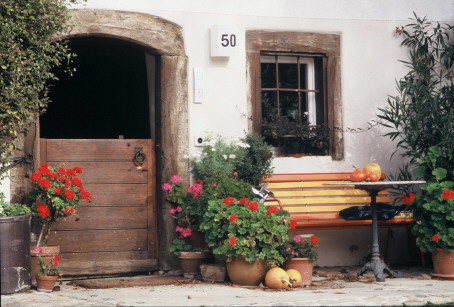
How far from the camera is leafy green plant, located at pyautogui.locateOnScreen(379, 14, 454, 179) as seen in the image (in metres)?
9.41

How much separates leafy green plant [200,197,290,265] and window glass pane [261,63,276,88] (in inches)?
73.2

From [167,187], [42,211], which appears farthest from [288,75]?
[42,211]

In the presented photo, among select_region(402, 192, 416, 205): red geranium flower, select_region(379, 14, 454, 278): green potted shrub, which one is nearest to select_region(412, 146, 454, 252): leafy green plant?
A: select_region(379, 14, 454, 278): green potted shrub

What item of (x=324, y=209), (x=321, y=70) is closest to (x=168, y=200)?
(x=324, y=209)

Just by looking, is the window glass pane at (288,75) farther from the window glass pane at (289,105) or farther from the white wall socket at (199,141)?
the white wall socket at (199,141)

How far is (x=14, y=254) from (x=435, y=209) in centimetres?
431

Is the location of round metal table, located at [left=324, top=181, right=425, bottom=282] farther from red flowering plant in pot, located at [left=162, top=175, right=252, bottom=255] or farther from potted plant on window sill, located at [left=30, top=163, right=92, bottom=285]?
potted plant on window sill, located at [left=30, top=163, right=92, bottom=285]

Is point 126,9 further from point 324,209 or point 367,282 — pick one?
point 367,282

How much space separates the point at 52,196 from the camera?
8.17m

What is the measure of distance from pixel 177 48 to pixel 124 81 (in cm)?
293

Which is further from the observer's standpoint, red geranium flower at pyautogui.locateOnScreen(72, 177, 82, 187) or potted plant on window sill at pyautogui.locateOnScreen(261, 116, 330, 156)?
potted plant on window sill at pyautogui.locateOnScreen(261, 116, 330, 156)

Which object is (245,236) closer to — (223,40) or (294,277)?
(294,277)

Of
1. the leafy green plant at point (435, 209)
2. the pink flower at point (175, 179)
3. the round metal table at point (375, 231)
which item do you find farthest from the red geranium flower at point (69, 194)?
the leafy green plant at point (435, 209)

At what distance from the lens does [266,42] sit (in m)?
9.60
